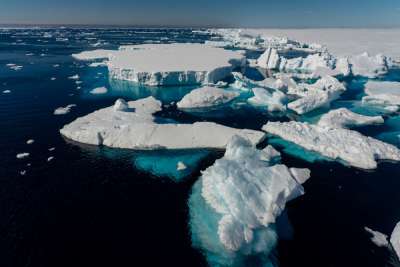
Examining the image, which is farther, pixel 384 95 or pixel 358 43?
pixel 358 43

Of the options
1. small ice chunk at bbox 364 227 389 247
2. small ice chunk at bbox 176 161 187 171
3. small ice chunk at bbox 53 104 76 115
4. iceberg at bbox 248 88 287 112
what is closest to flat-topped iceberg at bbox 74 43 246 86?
iceberg at bbox 248 88 287 112

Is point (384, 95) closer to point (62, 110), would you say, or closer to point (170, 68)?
point (170, 68)

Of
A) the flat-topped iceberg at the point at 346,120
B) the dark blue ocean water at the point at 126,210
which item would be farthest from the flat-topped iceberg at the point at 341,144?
the flat-topped iceberg at the point at 346,120

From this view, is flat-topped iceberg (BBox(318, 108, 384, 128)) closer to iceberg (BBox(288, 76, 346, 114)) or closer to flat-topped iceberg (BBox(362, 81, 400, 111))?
iceberg (BBox(288, 76, 346, 114))

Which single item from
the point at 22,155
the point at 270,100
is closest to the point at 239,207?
the point at 22,155

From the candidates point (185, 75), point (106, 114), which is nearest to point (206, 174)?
point (106, 114)

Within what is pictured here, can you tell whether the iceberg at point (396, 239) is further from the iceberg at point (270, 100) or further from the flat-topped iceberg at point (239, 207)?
the iceberg at point (270, 100)
